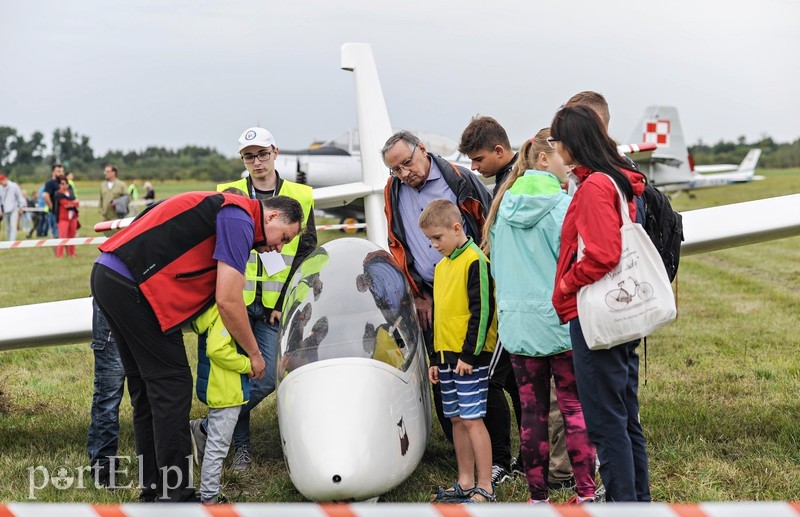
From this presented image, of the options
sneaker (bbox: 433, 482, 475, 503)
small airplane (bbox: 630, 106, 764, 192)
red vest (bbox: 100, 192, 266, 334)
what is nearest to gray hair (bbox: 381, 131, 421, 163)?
red vest (bbox: 100, 192, 266, 334)

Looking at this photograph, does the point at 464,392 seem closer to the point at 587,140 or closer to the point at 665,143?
the point at 587,140

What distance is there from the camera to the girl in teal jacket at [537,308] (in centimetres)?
384

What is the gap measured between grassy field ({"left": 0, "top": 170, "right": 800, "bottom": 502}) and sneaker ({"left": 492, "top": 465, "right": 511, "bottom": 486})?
8cm

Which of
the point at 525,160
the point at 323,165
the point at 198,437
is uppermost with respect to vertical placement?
the point at 323,165

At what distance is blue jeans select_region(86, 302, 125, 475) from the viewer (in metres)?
4.83

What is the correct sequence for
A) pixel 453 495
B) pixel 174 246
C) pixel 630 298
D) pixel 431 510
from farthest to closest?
1. pixel 453 495
2. pixel 174 246
3. pixel 630 298
4. pixel 431 510

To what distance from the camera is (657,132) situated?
113 feet

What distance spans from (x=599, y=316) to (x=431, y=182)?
1912 millimetres

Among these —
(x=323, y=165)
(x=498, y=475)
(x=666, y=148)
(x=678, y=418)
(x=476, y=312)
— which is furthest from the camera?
(x=666, y=148)

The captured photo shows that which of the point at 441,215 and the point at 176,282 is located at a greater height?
the point at 441,215

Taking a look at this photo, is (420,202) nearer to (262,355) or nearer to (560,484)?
(262,355)

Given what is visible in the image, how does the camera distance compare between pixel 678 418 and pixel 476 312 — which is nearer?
pixel 476 312

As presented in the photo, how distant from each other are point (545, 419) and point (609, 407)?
2.13 feet

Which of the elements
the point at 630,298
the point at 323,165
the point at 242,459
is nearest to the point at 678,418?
the point at 630,298
